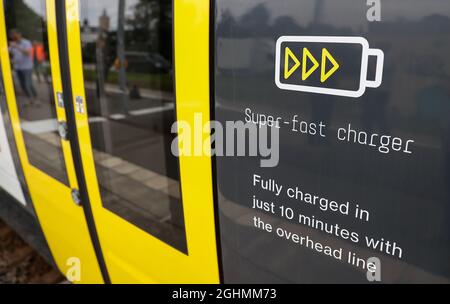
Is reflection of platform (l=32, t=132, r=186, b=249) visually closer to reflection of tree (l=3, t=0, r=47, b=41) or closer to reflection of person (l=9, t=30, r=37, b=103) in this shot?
reflection of person (l=9, t=30, r=37, b=103)

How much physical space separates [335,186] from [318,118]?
7.6 inches

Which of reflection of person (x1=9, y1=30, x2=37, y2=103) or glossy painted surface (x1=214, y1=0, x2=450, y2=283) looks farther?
reflection of person (x1=9, y1=30, x2=37, y2=103)

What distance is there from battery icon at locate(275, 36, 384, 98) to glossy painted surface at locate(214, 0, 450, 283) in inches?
0.6

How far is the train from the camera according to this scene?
2.93 feet

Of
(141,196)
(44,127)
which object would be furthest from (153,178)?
(44,127)

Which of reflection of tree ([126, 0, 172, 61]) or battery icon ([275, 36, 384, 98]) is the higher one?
reflection of tree ([126, 0, 172, 61])

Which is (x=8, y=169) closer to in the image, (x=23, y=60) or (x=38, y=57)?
(x=23, y=60)

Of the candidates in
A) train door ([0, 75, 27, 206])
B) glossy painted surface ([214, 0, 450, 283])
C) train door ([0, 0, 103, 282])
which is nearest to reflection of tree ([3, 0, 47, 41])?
train door ([0, 0, 103, 282])

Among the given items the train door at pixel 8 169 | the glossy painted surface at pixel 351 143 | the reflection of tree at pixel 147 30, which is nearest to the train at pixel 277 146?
the glossy painted surface at pixel 351 143

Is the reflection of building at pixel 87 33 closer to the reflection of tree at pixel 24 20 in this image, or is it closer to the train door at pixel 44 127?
the train door at pixel 44 127

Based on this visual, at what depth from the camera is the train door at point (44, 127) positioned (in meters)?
2.16

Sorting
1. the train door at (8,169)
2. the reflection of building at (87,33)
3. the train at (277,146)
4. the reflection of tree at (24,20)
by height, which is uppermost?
the reflection of tree at (24,20)

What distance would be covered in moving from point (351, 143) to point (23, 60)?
2426 mm

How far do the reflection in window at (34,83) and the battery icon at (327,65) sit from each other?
1589mm
